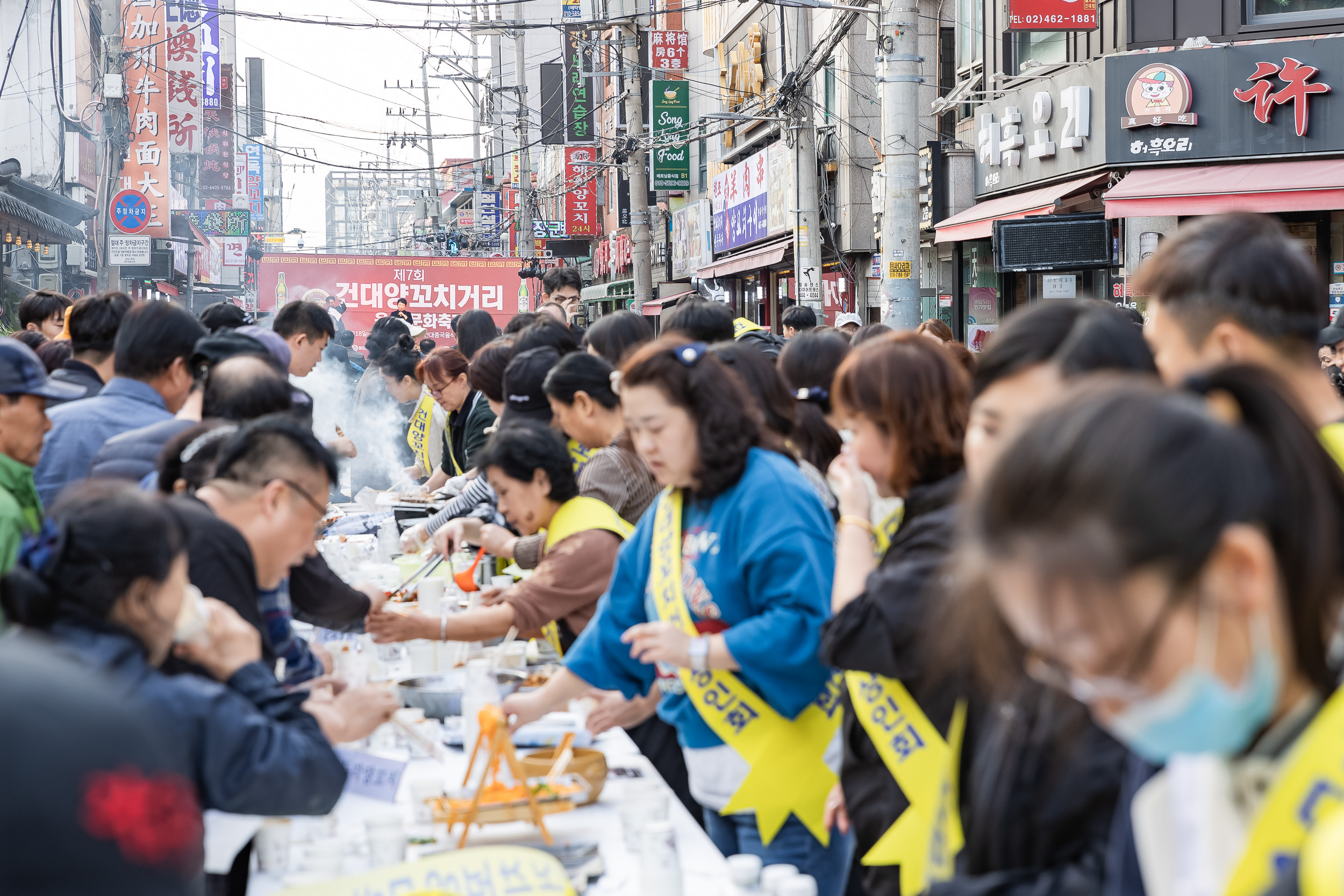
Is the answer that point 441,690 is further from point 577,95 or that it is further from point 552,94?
point 552,94

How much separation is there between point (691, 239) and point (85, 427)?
26.1 metres


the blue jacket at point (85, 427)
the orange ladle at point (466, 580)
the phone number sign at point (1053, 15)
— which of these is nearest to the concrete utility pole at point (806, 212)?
the phone number sign at point (1053, 15)

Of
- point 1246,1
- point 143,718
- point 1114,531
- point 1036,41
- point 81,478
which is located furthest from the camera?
point 1036,41

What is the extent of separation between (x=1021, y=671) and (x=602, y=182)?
40425 mm

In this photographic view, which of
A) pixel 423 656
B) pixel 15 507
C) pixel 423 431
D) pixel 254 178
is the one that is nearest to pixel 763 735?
pixel 423 656

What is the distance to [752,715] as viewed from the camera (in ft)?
10.0

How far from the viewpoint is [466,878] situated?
241cm

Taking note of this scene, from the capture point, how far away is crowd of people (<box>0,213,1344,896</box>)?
3.55ft

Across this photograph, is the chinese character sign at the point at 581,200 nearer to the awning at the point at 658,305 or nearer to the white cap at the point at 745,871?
the awning at the point at 658,305

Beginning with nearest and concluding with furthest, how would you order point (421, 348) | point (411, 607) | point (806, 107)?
1. point (411, 607)
2. point (421, 348)
3. point (806, 107)

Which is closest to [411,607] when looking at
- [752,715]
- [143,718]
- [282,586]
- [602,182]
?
[282,586]

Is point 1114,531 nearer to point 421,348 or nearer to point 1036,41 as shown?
point 421,348

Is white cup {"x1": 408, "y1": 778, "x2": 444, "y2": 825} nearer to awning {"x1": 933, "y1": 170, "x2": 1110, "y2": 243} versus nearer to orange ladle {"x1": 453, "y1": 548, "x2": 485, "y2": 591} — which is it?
orange ladle {"x1": 453, "y1": 548, "x2": 485, "y2": 591}

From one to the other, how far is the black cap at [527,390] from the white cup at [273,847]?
2.93 meters
